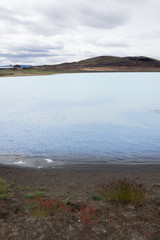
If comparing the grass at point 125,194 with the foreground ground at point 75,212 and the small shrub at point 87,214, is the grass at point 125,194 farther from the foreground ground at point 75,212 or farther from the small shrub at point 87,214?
the small shrub at point 87,214

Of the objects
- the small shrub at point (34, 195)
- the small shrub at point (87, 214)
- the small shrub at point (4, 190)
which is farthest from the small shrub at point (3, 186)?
the small shrub at point (87, 214)

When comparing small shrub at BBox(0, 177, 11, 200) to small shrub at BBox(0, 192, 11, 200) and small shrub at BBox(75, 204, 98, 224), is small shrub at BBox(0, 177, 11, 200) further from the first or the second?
small shrub at BBox(75, 204, 98, 224)

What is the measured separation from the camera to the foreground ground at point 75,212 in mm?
5352

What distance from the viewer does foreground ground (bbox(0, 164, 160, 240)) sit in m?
5.35

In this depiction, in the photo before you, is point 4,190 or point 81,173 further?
point 81,173

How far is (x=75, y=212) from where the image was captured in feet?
20.5

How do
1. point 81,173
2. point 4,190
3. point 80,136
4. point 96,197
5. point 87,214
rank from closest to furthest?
point 87,214
point 96,197
point 4,190
point 81,173
point 80,136

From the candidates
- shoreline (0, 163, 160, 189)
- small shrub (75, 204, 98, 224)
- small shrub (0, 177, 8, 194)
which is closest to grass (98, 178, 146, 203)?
small shrub (75, 204, 98, 224)

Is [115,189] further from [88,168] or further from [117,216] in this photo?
[88,168]

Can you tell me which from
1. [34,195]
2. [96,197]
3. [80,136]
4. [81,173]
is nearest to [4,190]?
[34,195]

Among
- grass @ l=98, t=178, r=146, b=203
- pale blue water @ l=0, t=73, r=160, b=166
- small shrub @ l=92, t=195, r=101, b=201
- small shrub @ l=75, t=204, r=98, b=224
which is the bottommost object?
pale blue water @ l=0, t=73, r=160, b=166

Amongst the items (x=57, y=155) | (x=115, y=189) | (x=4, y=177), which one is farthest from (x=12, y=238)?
(x=57, y=155)

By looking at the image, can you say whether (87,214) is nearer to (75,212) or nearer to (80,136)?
(75,212)

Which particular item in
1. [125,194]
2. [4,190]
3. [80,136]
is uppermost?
[125,194]
